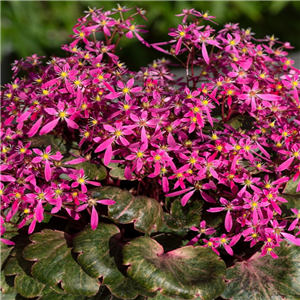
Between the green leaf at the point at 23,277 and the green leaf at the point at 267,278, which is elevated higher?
the green leaf at the point at 23,277

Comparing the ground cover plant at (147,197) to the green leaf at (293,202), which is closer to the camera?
the ground cover plant at (147,197)

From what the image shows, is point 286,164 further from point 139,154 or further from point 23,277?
point 23,277

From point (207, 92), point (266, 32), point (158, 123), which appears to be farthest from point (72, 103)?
point (266, 32)

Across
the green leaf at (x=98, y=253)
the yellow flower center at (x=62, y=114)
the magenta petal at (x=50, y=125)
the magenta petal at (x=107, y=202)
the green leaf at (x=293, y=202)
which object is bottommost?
the green leaf at (x=98, y=253)

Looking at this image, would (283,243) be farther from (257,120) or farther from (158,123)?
(158,123)

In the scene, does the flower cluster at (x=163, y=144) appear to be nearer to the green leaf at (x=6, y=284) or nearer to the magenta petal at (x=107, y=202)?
the magenta petal at (x=107, y=202)

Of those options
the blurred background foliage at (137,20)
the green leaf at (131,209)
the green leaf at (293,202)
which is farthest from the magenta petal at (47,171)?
the blurred background foliage at (137,20)
